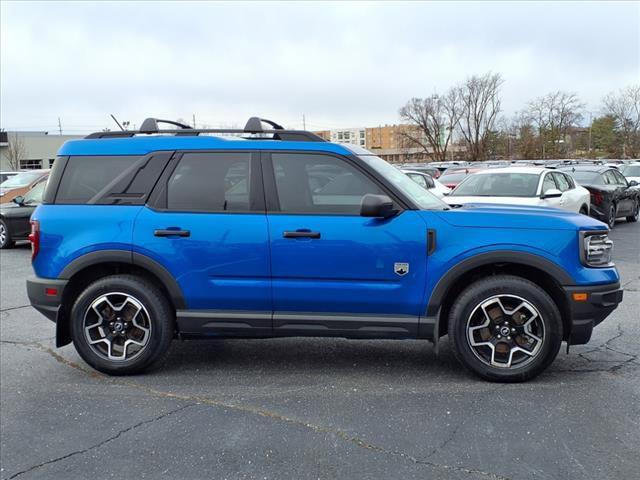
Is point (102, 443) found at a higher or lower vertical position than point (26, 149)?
lower

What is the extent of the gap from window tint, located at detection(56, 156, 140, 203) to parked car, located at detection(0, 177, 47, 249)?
27.7 feet

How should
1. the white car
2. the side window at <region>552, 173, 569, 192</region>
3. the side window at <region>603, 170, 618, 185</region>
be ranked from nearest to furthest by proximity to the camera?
the white car, the side window at <region>552, 173, 569, 192</region>, the side window at <region>603, 170, 618, 185</region>

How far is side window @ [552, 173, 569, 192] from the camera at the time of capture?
37.6ft

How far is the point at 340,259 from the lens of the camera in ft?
13.6

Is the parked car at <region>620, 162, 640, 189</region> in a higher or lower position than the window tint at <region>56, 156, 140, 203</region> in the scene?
lower

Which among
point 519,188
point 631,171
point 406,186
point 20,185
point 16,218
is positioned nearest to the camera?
point 406,186

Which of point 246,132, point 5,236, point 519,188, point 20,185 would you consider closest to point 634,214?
point 519,188

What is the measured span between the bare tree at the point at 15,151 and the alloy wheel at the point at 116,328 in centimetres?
5863

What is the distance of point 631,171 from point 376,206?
2303 cm

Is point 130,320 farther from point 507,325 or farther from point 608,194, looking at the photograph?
point 608,194

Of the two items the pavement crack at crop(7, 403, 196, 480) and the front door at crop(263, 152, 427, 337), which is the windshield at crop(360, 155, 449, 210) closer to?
the front door at crop(263, 152, 427, 337)

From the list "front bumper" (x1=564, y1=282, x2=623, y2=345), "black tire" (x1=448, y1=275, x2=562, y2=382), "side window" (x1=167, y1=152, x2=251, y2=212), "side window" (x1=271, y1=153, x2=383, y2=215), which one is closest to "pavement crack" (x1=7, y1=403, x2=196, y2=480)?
"side window" (x1=167, y1=152, x2=251, y2=212)

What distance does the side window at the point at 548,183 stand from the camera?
10648 millimetres

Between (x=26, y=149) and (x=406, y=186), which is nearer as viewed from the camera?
(x=406, y=186)
